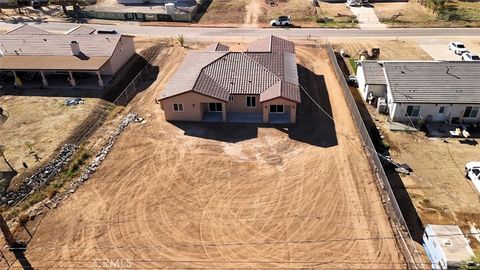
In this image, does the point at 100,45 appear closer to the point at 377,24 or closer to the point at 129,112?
the point at 129,112

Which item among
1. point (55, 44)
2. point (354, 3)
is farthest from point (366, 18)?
point (55, 44)

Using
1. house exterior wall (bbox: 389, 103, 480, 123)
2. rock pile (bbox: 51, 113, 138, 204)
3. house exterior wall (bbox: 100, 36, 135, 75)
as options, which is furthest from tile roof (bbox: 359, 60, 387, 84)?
house exterior wall (bbox: 100, 36, 135, 75)

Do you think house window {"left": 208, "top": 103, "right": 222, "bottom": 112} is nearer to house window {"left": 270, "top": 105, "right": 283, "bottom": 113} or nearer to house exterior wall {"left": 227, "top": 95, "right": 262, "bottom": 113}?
house exterior wall {"left": 227, "top": 95, "right": 262, "bottom": 113}

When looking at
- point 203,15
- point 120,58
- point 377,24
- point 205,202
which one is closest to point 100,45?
point 120,58

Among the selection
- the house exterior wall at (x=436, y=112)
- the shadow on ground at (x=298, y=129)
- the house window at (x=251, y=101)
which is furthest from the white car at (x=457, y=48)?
the house window at (x=251, y=101)

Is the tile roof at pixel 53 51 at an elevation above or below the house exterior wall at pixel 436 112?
above

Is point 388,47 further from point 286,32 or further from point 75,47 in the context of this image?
point 75,47

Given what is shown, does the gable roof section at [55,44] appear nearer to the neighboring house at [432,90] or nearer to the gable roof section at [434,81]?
the neighboring house at [432,90]
